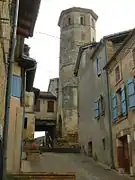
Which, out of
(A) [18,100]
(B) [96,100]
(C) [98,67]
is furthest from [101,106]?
(A) [18,100]

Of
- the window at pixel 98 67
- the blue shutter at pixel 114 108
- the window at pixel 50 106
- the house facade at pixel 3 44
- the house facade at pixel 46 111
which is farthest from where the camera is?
the window at pixel 50 106

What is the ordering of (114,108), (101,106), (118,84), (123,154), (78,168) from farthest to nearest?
(101,106) < (114,108) < (118,84) < (78,168) < (123,154)

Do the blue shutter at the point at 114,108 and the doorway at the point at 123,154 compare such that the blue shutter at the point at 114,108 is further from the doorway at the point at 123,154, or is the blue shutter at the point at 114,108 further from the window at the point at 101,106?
the window at the point at 101,106

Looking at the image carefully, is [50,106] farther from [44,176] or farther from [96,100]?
[44,176]

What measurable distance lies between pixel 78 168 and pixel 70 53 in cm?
2671

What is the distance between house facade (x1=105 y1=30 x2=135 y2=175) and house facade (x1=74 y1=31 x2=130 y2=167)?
981mm

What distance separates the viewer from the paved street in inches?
633

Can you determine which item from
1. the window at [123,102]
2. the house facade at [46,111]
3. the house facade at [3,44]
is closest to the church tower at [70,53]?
the house facade at [46,111]

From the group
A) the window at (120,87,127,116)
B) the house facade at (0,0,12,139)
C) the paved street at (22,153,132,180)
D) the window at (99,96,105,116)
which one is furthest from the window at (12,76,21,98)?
the window at (99,96,105,116)

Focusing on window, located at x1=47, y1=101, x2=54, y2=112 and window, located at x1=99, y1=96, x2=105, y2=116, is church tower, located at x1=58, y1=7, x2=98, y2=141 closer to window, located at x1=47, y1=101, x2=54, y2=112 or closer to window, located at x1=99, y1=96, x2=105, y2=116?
window, located at x1=47, y1=101, x2=54, y2=112

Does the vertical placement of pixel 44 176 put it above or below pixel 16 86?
below

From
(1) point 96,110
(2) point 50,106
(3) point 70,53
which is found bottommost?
(1) point 96,110

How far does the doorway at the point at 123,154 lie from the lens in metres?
17.3

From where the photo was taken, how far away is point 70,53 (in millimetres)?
43344
